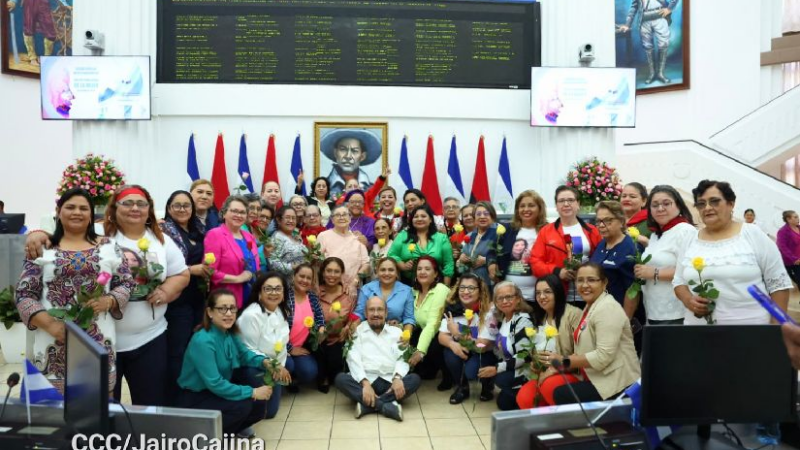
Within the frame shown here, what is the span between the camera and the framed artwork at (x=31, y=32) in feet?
41.0

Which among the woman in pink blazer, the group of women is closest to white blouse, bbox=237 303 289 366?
the group of women

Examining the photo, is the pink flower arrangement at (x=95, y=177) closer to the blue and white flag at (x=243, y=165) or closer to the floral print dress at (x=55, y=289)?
the blue and white flag at (x=243, y=165)

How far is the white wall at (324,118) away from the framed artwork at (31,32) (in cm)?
594

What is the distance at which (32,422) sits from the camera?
6.43ft

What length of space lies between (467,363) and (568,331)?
3.77ft

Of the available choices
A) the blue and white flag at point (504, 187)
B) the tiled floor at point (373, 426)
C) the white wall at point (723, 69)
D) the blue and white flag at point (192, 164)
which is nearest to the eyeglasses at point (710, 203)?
the tiled floor at point (373, 426)

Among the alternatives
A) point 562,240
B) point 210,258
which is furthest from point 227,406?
point 562,240

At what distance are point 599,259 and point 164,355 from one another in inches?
111

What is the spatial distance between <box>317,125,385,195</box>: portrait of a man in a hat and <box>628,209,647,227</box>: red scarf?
4.62 m

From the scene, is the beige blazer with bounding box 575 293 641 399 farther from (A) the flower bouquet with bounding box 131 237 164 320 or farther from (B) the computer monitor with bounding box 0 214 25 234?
(B) the computer monitor with bounding box 0 214 25 234

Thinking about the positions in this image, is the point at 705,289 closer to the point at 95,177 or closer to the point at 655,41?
the point at 95,177

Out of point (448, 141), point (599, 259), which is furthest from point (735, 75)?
point (599, 259)

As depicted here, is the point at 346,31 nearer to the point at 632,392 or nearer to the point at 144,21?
the point at 144,21

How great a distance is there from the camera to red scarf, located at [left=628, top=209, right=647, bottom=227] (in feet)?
13.8
